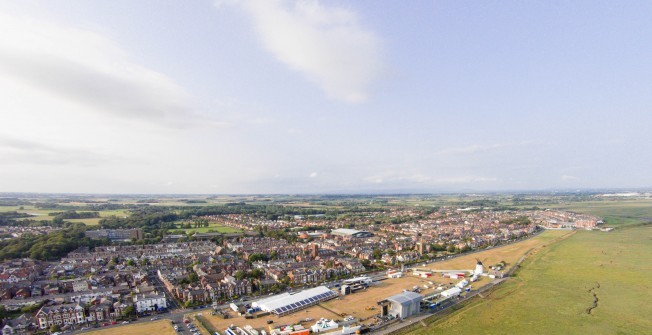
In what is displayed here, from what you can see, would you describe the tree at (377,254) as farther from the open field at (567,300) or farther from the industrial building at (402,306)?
the industrial building at (402,306)

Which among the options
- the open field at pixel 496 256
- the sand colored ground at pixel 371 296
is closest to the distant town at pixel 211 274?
the sand colored ground at pixel 371 296

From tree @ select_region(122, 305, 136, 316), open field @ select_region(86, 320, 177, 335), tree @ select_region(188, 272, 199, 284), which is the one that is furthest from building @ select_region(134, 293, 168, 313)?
tree @ select_region(188, 272, 199, 284)

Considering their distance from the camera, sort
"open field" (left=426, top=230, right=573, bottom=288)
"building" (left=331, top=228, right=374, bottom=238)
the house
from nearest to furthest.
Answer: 1. the house
2. "open field" (left=426, top=230, right=573, bottom=288)
3. "building" (left=331, top=228, right=374, bottom=238)

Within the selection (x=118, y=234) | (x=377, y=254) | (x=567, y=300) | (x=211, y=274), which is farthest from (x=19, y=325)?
(x=118, y=234)

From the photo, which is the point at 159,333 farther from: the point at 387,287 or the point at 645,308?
the point at 645,308

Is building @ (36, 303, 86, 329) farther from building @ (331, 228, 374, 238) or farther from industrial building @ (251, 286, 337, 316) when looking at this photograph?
building @ (331, 228, 374, 238)

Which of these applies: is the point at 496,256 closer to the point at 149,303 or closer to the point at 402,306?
the point at 402,306
